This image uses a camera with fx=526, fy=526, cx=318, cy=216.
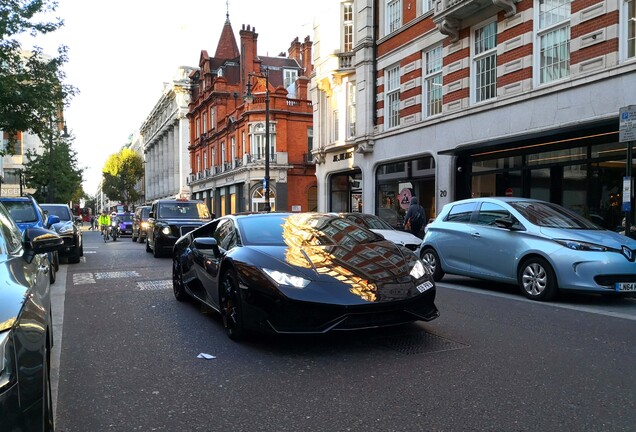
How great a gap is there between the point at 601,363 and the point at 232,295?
352 cm

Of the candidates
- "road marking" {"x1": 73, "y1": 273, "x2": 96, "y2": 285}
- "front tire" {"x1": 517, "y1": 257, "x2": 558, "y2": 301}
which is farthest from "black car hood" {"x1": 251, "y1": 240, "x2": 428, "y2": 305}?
"road marking" {"x1": 73, "y1": 273, "x2": 96, "y2": 285}

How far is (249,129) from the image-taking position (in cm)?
4262

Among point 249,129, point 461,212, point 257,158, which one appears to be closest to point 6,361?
point 461,212

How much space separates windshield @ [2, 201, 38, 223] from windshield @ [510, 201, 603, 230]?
374 inches

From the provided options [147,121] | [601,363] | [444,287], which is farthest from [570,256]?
[147,121]

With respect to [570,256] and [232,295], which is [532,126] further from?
[232,295]

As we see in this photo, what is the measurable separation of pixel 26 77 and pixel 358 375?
17.2 metres

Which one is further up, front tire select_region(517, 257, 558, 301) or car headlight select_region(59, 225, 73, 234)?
car headlight select_region(59, 225, 73, 234)

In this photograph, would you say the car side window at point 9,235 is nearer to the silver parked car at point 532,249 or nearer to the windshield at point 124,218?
the silver parked car at point 532,249

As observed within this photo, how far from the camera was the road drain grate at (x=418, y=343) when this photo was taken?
5.01 m

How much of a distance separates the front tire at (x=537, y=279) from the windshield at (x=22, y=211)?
31.1 feet

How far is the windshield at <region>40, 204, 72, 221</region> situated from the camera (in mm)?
15173

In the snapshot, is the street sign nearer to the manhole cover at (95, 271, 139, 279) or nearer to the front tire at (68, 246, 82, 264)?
the manhole cover at (95, 271, 139, 279)

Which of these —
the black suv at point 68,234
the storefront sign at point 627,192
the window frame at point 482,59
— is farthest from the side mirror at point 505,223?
the black suv at point 68,234
